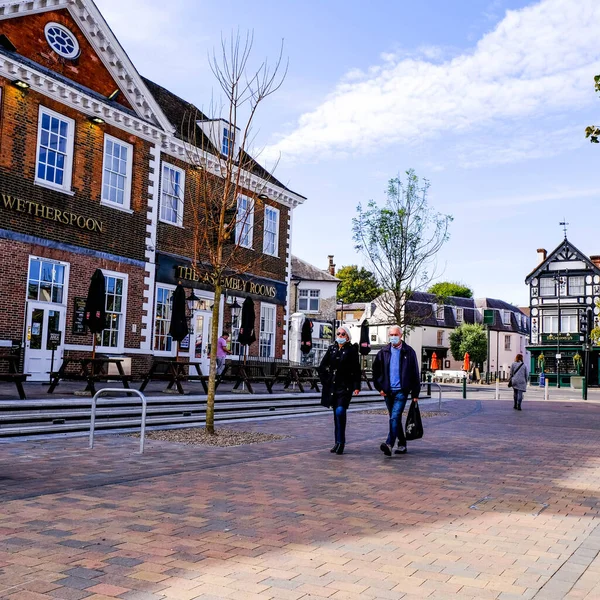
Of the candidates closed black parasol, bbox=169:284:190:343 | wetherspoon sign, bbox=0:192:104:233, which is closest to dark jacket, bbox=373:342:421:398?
closed black parasol, bbox=169:284:190:343

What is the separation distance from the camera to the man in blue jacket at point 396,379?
376 inches

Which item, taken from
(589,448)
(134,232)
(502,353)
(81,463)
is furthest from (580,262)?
(81,463)

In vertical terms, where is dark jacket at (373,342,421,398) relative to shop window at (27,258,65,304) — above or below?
below

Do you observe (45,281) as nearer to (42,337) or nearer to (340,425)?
(42,337)

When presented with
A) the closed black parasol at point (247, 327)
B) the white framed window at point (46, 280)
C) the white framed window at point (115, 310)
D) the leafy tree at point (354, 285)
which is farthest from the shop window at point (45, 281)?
the leafy tree at point (354, 285)

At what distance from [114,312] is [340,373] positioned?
12.2 m

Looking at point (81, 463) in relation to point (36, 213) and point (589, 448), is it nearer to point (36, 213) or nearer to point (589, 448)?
point (589, 448)

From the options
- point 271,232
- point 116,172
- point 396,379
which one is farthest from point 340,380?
point 271,232

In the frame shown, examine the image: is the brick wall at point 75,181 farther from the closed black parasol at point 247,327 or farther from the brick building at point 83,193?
the closed black parasol at point 247,327

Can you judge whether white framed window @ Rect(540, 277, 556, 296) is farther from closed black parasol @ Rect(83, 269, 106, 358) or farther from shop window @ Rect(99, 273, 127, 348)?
closed black parasol @ Rect(83, 269, 106, 358)

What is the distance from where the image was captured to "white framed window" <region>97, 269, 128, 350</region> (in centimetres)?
1989

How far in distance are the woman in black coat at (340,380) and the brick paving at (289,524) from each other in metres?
0.43

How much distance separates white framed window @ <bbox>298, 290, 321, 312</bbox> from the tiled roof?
109 cm

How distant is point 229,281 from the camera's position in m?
24.8
